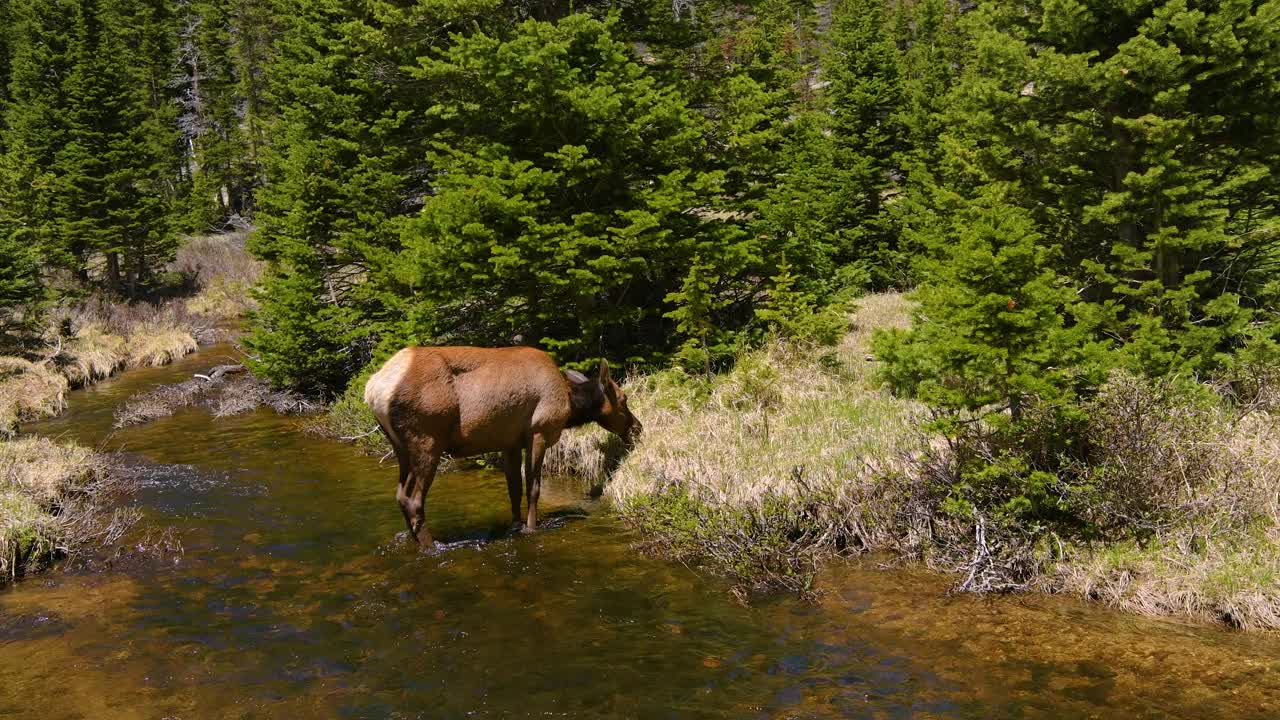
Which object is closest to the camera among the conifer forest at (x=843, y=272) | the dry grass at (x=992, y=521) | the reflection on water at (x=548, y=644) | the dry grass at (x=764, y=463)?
the reflection on water at (x=548, y=644)

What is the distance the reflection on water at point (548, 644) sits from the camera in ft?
19.6

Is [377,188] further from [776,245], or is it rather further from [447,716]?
[447,716]

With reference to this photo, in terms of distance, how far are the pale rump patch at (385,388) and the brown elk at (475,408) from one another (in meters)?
0.01

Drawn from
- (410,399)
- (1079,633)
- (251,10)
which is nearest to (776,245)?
(410,399)

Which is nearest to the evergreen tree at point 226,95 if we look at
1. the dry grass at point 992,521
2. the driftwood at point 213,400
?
the driftwood at point 213,400

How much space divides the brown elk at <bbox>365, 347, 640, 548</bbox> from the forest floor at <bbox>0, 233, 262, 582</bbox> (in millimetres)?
3786

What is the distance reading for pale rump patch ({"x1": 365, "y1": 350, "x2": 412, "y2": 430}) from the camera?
9141 mm

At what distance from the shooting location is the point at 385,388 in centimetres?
912

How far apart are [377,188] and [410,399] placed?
11239 mm

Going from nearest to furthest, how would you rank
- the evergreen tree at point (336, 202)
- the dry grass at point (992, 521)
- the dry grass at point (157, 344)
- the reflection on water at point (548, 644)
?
the reflection on water at point (548, 644), the dry grass at point (992, 521), the evergreen tree at point (336, 202), the dry grass at point (157, 344)

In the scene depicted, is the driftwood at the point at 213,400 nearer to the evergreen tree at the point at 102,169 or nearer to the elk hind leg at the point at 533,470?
the elk hind leg at the point at 533,470

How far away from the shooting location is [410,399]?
9250mm

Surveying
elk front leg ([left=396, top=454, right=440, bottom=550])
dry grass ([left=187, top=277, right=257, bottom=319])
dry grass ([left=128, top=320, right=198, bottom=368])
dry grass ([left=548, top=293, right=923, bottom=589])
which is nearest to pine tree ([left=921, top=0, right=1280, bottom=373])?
dry grass ([left=548, top=293, right=923, bottom=589])

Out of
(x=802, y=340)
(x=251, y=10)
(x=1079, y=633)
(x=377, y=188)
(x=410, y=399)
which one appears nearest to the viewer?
(x=1079, y=633)
